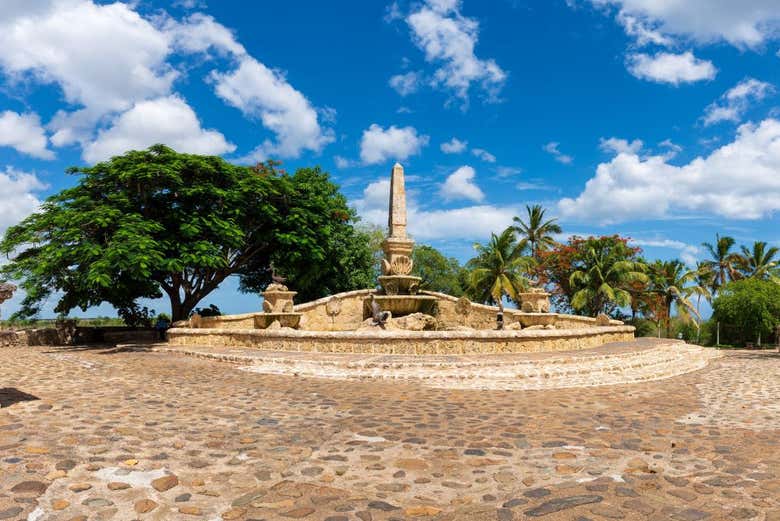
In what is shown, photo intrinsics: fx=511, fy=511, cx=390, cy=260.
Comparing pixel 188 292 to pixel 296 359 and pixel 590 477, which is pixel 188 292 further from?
pixel 590 477

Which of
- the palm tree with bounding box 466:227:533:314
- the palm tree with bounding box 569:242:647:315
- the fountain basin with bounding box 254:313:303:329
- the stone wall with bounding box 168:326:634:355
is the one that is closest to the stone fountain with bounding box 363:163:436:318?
the fountain basin with bounding box 254:313:303:329

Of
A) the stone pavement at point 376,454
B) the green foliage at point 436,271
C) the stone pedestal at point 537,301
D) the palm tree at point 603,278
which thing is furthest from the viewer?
the green foliage at point 436,271

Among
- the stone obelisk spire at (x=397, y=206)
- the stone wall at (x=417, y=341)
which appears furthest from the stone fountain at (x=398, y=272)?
the stone wall at (x=417, y=341)

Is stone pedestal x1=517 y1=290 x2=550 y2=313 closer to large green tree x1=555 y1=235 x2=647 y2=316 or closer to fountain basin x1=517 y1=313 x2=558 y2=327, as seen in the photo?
fountain basin x1=517 y1=313 x2=558 y2=327

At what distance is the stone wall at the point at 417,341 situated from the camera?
12.0 metres

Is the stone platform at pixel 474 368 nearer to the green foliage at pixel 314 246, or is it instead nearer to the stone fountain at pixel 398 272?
the stone fountain at pixel 398 272

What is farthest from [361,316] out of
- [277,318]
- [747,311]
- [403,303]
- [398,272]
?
[747,311]

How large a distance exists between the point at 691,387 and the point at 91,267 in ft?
51.1

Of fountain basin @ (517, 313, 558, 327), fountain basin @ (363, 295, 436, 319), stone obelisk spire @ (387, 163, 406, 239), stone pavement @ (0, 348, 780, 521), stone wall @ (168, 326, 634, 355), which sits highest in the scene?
stone obelisk spire @ (387, 163, 406, 239)

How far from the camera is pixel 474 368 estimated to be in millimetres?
10344

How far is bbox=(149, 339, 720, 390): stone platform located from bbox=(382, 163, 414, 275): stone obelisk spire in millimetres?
6873

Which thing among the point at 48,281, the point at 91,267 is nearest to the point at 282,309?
the point at 91,267

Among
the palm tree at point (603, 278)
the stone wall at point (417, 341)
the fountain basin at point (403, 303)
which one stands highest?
the palm tree at point (603, 278)

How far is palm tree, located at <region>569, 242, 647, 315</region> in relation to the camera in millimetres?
30922
